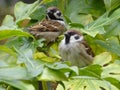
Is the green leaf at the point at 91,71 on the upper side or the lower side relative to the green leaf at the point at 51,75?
lower

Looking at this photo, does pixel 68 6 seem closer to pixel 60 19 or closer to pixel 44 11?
pixel 44 11

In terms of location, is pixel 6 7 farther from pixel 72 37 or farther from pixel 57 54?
pixel 57 54

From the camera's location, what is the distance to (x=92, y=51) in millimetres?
2129

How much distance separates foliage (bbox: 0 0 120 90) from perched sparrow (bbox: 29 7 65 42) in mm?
63

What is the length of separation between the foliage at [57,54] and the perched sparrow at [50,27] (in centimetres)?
6

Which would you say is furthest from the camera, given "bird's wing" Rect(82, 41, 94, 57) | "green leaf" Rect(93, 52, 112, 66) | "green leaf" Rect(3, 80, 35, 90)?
"bird's wing" Rect(82, 41, 94, 57)

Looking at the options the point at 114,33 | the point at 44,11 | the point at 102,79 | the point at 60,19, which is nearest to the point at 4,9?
the point at 60,19

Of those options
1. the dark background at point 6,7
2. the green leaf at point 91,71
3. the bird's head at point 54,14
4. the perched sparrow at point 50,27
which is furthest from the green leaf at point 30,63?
the dark background at point 6,7

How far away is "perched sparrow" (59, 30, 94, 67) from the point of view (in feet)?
7.22

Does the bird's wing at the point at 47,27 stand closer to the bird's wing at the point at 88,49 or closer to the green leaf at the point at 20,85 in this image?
the bird's wing at the point at 88,49

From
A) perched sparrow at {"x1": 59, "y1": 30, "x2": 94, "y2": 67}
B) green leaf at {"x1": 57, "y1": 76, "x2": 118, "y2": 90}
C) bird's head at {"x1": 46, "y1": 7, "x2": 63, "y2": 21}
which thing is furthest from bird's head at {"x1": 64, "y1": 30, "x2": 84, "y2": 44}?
green leaf at {"x1": 57, "y1": 76, "x2": 118, "y2": 90}

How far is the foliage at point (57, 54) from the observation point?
1.15m

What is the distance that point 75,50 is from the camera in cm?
232

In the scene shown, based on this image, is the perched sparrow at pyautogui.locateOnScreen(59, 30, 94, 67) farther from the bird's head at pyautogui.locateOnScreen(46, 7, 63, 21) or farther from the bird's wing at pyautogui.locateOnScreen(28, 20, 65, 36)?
the bird's head at pyautogui.locateOnScreen(46, 7, 63, 21)
